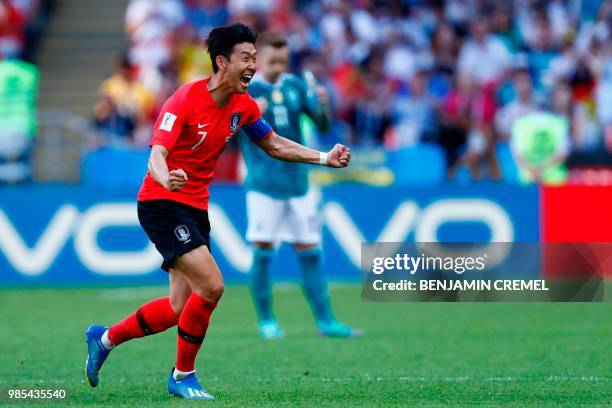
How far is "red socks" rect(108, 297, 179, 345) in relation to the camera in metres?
7.45

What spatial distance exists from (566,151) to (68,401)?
35.7 ft

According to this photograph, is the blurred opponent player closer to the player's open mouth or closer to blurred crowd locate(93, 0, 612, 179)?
the player's open mouth

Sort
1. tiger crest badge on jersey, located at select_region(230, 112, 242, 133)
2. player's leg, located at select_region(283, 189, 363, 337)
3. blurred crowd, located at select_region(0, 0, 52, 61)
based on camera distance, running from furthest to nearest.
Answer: blurred crowd, located at select_region(0, 0, 52, 61), player's leg, located at select_region(283, 189, 363, 337), tiger crest badge on jersey, located at select_region(230, 112, 242, 133)

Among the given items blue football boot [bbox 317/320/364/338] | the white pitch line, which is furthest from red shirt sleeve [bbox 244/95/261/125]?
blue football boot [bbox 317/320/364/338]

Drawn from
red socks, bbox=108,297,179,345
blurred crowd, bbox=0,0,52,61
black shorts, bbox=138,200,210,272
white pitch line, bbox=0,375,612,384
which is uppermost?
blurred crowd, bbox=0,0,52,61

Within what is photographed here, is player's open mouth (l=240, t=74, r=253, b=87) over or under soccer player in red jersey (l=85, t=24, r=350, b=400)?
over

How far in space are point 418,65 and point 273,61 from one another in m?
9.17

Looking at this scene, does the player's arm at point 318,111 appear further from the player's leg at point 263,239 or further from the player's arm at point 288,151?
the player's arm at point 288,151

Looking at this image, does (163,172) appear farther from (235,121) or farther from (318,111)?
(318,111)

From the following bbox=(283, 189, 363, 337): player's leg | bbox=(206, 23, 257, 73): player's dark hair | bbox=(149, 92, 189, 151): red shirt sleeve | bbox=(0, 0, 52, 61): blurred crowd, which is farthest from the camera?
bbox=(0, 0, 52, 61): blurred crowd

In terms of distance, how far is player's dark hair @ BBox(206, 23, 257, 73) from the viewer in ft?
23.7

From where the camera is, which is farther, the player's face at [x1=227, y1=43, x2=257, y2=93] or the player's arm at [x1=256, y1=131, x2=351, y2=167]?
the player's arm at [x1=256, y1=131, x2=351, y2=167]

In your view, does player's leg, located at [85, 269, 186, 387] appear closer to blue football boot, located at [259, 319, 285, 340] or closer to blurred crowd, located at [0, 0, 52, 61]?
blue football boot, located at [259, 319, 285, 340]

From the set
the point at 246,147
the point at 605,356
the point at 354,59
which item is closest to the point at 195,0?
the point at 354,59
